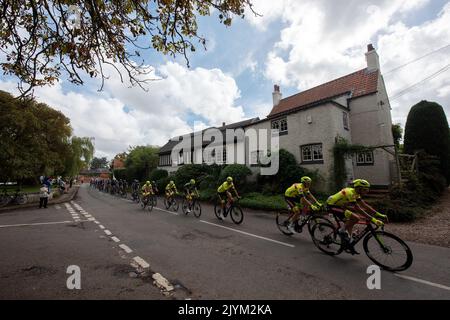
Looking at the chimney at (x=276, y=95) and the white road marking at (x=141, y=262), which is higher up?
the chimney at (x=276, y=95)

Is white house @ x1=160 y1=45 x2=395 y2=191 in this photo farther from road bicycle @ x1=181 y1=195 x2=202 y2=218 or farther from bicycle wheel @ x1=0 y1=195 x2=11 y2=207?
bicycle wheel @ x1=0 y1=195 x2=11 y2=207

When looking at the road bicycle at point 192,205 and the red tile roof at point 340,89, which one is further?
the red tile roof at point 340,89

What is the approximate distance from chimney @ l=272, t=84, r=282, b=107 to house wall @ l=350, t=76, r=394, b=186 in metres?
7.81

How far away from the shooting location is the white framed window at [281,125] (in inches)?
698

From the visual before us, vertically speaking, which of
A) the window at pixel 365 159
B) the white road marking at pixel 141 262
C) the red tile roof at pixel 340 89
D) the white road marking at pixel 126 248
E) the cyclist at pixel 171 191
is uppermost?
the red tile roof at pixel 340 89

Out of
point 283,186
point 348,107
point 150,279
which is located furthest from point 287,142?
point 150,279

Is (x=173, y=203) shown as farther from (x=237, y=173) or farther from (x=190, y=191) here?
(x=237, y=173)

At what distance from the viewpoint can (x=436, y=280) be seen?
13.7 ft

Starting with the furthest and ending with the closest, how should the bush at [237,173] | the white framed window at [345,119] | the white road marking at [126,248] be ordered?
the bush at [237,173] < the white framed window at [345,119] < the white road marking at [126,248]

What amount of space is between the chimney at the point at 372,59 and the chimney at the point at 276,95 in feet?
27.2

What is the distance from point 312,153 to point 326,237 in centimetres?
1088

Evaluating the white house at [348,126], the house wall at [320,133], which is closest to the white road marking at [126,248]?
the house wall at [320,133]

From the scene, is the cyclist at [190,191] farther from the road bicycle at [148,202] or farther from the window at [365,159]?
the window at [365,159]
